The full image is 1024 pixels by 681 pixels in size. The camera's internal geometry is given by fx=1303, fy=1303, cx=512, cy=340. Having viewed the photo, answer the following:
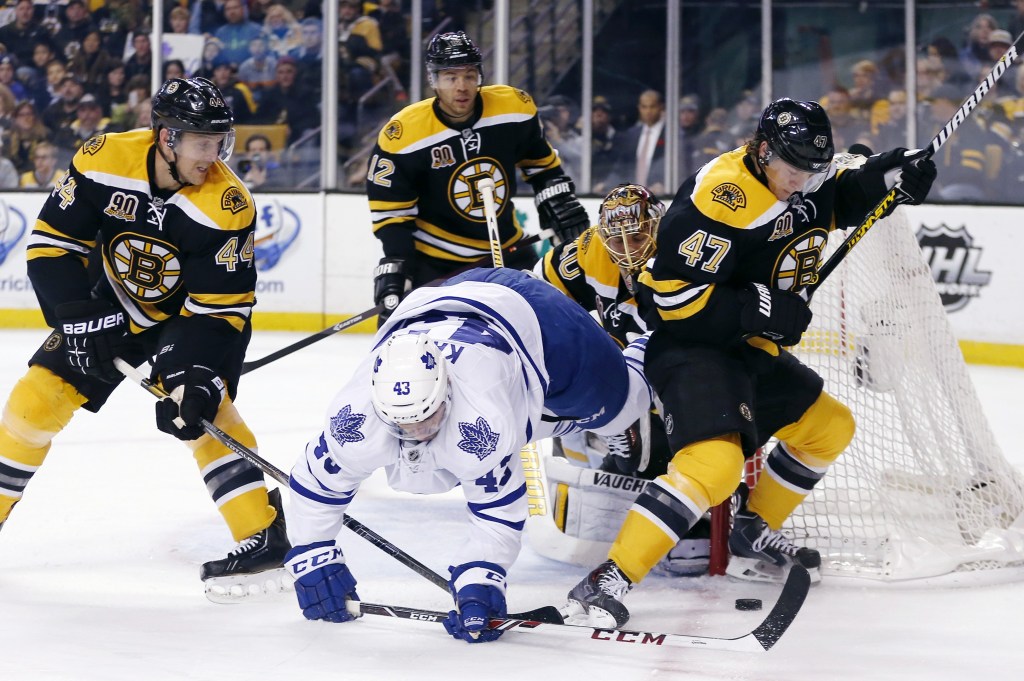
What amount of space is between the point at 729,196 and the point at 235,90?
18.7ft

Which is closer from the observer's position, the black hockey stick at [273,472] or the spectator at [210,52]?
the black hockey stick at [273,472]

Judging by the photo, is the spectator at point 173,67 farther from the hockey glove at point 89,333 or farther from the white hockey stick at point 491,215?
the hockey glove at point 89,333

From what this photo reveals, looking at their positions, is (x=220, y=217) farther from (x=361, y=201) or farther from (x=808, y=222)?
(x=361, y=201)

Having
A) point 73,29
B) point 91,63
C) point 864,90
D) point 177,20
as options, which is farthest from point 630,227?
point 73,29

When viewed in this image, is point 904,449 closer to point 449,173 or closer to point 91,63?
point 449,173

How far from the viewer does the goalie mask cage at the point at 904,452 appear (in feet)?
10.3

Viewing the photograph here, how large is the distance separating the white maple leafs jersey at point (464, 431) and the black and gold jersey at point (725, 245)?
314 mm

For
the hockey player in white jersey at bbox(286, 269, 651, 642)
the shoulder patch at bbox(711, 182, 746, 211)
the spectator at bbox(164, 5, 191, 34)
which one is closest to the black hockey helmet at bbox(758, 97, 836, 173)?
the shoulder patch at bbox(711, 182, 746, 211)

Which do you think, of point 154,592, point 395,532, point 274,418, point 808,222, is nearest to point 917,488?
point 808,222

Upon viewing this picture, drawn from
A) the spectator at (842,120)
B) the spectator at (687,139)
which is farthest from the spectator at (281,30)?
the spectator at (842,120)

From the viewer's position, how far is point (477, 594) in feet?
8.14

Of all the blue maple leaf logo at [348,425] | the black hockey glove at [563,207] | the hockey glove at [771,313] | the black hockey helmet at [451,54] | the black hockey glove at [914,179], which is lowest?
the black hockey glove at [563,207]

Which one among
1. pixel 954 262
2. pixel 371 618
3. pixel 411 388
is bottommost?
pixel 954 262

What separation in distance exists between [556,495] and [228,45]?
5.35 m
